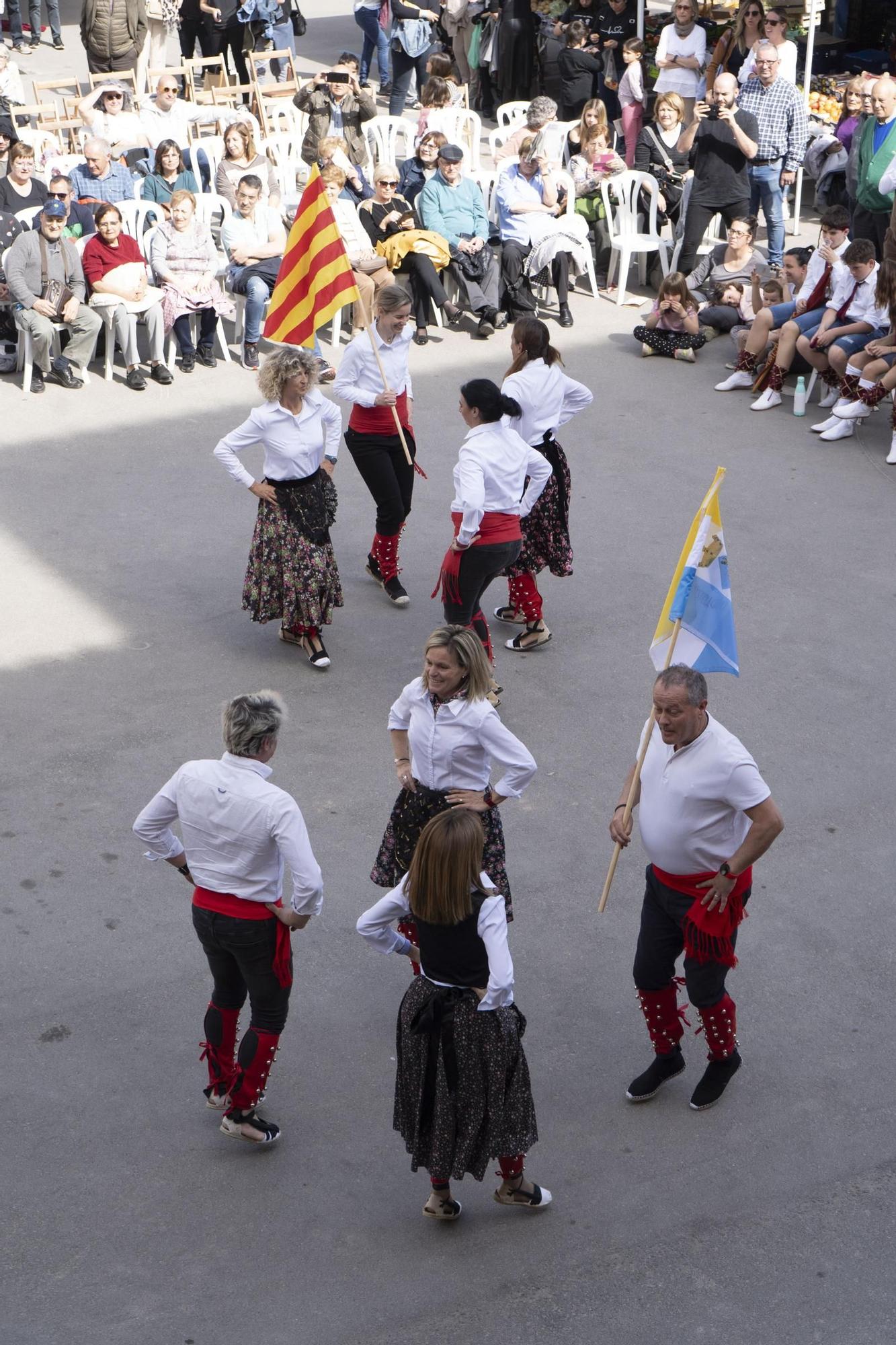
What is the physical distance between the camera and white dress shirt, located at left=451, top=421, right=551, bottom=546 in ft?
22.1

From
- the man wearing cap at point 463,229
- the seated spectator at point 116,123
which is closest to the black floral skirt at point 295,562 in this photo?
the man wearing cap at point 463,229

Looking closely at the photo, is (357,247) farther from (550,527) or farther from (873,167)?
(550,527)

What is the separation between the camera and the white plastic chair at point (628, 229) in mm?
13516

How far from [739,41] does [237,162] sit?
5528 mm

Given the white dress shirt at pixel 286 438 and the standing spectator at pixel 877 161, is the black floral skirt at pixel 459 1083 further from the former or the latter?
the standing spectator at pixel 877 161

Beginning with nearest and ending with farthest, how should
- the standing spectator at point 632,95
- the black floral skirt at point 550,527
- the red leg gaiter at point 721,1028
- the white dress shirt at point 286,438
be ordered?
the red leg gaiter at point 721,1028 < the white dress shirt at point 286,438 < the black floral skirt at point 550,527 < the standing spectator at point 632,95

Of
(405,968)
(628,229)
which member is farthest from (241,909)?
(628,229)

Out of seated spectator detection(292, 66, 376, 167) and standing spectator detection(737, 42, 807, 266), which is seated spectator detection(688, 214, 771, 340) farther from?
seated spectator detection(292, 66, 376, 167)

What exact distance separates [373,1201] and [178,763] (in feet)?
9.25

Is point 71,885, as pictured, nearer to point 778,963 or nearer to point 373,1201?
point 373,1201

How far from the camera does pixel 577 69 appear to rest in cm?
1672

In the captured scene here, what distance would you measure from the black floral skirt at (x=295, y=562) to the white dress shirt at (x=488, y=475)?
1024 millimetres

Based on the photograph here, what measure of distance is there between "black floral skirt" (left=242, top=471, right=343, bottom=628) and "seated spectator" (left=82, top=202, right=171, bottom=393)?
14.5 feet

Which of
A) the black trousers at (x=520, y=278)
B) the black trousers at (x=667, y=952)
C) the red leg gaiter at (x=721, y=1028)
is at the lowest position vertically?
the red leg gaiter at (x=721, y=1028)
